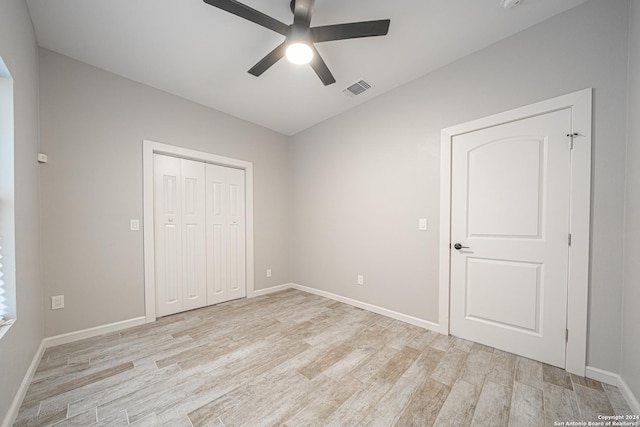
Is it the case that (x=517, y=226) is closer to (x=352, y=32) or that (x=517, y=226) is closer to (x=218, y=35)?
(x=352, y=32)

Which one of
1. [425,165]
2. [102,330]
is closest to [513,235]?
[425,165]

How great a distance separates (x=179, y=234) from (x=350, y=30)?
292 centimetres

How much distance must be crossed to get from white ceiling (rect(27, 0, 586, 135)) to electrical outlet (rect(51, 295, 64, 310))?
236cm

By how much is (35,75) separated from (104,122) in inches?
21.4

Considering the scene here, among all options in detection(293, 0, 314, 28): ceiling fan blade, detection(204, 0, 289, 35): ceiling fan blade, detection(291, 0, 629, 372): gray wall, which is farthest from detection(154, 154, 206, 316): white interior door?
detection(293, 0, 314, 28): ceiling fan blade

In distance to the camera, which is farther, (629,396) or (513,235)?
(513,235)

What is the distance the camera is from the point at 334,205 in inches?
140

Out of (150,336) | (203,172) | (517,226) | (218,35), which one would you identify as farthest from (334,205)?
(150,336)

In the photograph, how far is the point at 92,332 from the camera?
7.70 ft

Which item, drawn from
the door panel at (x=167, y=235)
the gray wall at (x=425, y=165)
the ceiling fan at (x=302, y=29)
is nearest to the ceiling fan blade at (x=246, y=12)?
the ceiling fan at (x=302, y=29)

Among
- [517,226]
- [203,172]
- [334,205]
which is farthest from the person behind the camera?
[334,205]

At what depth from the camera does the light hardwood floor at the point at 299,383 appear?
1.39 meters

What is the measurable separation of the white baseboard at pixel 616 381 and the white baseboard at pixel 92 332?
411 centimetres

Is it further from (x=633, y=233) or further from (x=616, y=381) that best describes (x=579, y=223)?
(x=616, y=381)
